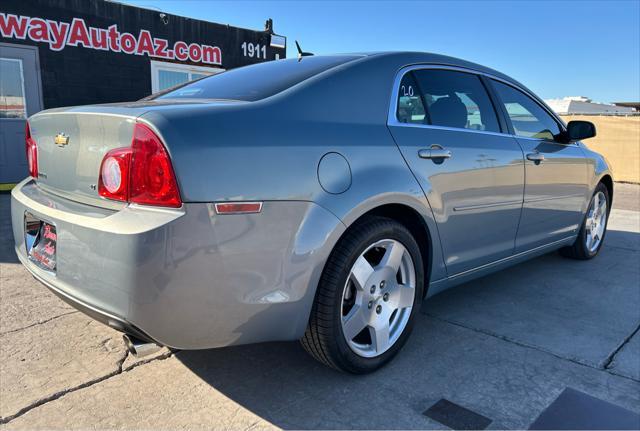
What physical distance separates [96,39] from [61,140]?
25.1 feet

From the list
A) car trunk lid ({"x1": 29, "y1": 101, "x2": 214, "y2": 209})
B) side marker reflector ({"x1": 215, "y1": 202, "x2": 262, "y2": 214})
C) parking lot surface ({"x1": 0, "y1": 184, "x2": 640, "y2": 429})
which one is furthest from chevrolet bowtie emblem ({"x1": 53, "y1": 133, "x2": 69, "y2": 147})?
parking lot surface ({"x1": 0, "y1": 184, "x2": 640, "y2": 429})

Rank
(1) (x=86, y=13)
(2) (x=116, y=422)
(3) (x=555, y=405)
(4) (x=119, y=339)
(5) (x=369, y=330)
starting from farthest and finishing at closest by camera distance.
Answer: (1) (x=86, y=13)
(4) (x=119, y=339)
(5) (x=369, y=330)
(3) (x=555, y=405)
(2) (x=116, y=422)

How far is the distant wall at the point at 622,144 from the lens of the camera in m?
12.2

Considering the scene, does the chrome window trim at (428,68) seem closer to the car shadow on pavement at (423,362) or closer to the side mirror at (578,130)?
the side mirror at (578,130)

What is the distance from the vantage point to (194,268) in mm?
1825

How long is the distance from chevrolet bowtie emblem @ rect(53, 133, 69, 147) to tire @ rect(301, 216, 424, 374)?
1.30 m

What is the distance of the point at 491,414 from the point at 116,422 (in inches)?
64.6

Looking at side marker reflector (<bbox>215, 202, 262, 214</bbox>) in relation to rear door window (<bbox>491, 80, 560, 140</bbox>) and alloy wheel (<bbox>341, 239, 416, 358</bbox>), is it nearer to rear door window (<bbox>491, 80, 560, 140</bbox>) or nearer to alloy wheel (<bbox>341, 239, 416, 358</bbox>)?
alloy wheel (<bbox>341, 239, 416, 358</bbox>)

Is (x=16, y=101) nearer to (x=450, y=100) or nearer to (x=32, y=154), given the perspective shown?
(x=32, y=154)

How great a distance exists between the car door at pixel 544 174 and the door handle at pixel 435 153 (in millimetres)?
970

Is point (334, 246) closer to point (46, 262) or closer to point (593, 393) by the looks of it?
point (46, 262)

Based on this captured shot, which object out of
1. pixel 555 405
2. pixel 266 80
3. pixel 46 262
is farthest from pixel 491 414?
pixel 46 262

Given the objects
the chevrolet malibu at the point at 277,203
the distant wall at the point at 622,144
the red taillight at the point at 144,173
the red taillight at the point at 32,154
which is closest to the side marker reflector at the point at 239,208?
the chevrolet malibu at the point at 277,203

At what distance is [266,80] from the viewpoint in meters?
2.57
